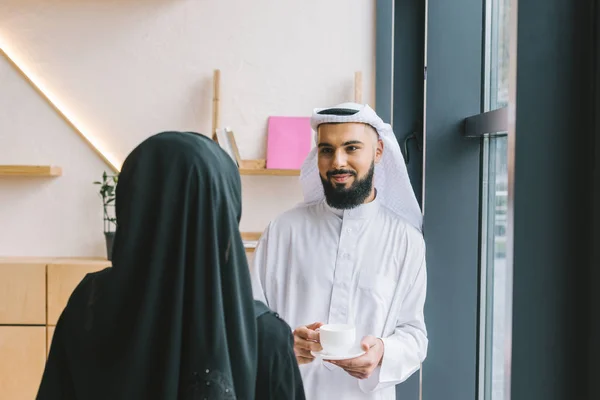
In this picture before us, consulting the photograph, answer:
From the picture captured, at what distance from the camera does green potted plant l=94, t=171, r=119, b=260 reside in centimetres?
346

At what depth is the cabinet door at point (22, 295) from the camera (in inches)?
132

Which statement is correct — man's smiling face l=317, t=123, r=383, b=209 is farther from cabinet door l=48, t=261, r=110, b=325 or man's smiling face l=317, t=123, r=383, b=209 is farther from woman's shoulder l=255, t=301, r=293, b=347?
cabinet door l=48, t=261, r=110, b=325

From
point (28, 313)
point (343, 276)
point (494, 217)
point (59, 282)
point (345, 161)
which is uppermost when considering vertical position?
point (345, 161)

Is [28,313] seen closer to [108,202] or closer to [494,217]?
[108,202]

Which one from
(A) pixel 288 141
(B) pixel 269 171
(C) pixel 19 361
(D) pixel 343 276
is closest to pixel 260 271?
(D) pixel 343 276

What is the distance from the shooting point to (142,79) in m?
3.69

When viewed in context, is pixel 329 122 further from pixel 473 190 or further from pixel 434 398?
pixel 434 398

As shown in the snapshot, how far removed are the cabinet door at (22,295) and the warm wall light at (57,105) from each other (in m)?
0.70

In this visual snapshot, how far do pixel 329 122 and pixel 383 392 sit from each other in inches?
32.4

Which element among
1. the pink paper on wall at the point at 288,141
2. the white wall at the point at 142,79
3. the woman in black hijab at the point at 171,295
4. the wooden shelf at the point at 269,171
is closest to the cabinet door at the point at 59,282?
the white wall at the point at 142,79

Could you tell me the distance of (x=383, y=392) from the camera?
2.02m

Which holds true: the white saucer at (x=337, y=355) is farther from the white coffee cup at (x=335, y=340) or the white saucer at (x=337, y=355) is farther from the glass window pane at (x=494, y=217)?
the glass window pane at (x=494, y=217)

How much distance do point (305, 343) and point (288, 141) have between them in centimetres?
196

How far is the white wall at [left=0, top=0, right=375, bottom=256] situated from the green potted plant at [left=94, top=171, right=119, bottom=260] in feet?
0.23
